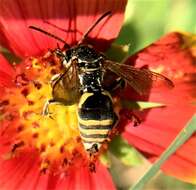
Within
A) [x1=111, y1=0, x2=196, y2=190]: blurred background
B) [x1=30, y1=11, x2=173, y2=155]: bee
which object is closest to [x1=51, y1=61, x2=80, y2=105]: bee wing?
[x1=30, y1=11, x2=173, y2=155]: bee

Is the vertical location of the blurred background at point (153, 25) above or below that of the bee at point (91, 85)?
below

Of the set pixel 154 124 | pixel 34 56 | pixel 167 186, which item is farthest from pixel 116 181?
pixel 34 56

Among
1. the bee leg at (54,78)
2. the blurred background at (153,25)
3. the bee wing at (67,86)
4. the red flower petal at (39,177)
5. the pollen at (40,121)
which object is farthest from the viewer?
the blurred background at (153,25)

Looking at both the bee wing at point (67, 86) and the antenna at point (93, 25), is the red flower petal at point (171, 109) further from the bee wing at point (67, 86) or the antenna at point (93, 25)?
the bee wing at point (67, 86)

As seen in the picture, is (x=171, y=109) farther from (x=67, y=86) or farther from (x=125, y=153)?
(x=67, y=86)

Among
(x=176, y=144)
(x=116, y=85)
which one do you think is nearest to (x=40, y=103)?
(x=116, y=85)

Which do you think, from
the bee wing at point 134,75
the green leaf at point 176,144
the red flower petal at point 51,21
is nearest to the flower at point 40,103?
the red flower petal at point 51,21

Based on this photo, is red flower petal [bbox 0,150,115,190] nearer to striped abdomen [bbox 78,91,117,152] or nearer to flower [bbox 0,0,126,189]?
flower [bbox 0,0,126,189]
